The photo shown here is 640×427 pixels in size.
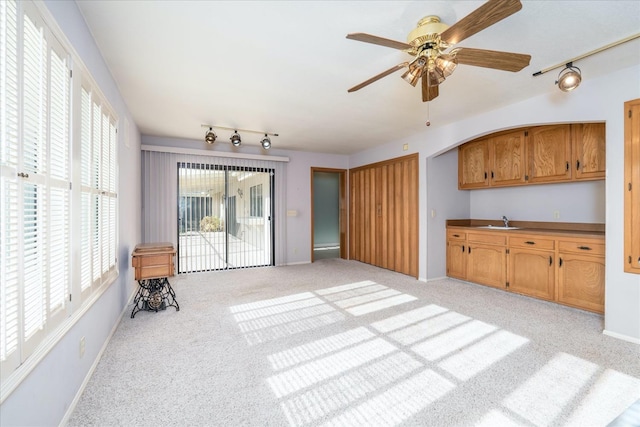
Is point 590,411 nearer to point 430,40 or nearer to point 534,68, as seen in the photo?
point 430,40

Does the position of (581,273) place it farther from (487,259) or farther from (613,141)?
(613,141)

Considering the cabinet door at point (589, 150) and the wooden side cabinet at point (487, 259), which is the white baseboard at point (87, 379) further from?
the cabinet door at point (589, 150)

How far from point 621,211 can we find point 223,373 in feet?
12.4

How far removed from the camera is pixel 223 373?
82.1 inches

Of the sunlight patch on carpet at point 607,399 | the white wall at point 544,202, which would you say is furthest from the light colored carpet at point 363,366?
the white wall at point 544,202

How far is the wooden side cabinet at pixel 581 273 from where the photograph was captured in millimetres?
3105

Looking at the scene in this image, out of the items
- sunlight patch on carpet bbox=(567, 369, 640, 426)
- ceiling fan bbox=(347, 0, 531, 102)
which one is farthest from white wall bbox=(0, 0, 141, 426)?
sunlight patch on carpet bbox=(567, 369, 640, 426)

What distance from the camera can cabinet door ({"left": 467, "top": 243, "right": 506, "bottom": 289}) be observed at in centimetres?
409

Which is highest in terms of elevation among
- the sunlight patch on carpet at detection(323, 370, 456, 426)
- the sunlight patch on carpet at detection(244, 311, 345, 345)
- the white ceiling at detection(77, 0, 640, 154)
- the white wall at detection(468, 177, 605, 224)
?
the white ceiling at detection(77, 0, 640, 154)

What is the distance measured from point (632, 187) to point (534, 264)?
4.85 feet

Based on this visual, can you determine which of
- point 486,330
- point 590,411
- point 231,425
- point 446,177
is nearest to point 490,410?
point 590,411

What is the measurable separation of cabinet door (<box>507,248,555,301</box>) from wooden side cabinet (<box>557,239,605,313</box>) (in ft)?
0.36

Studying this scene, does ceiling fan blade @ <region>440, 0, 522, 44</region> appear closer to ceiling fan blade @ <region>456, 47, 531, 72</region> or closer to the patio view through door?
ceiling fan blade @ <region>456, 47, 531, 72</region>

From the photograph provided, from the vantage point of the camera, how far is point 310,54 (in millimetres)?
2385
